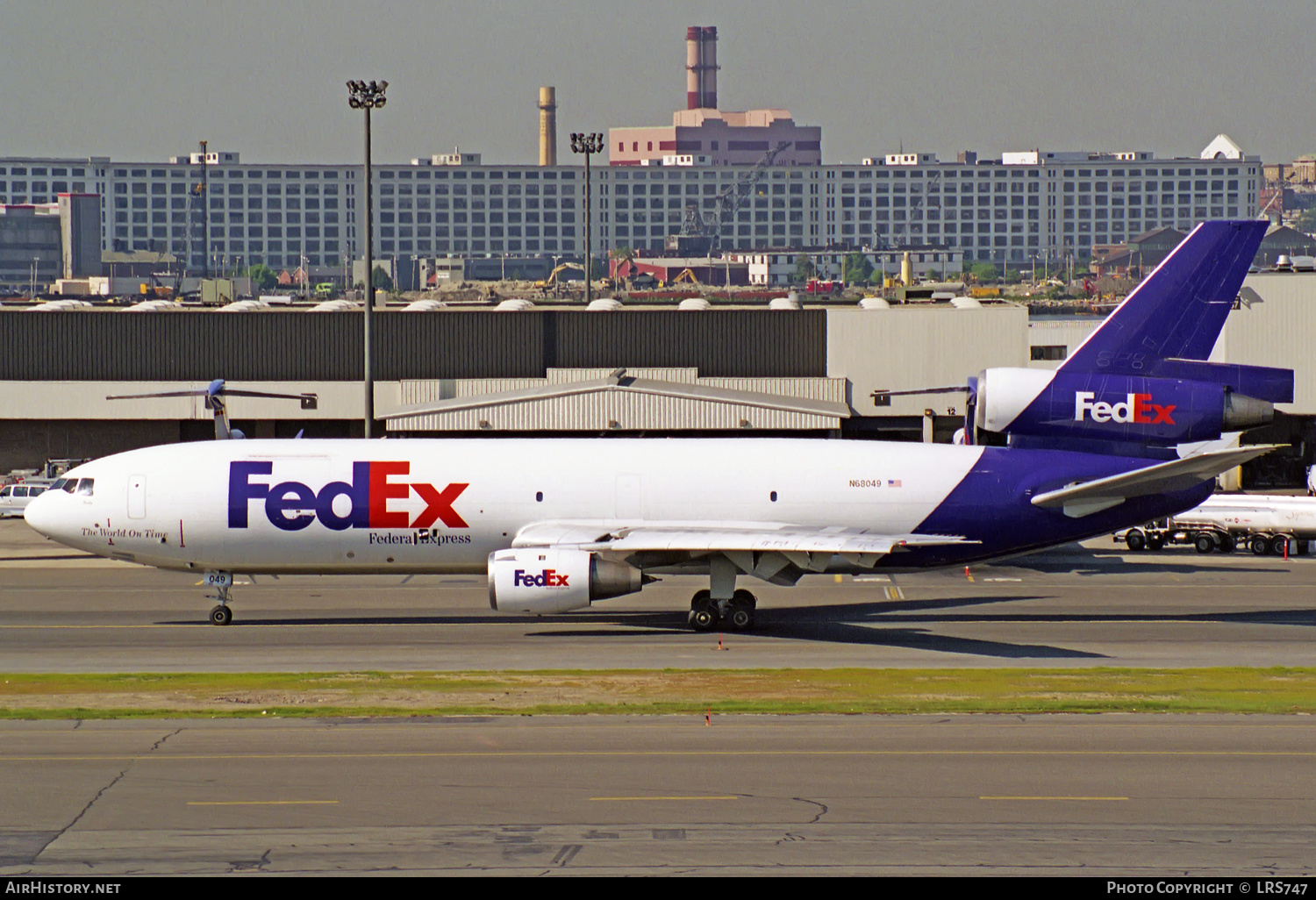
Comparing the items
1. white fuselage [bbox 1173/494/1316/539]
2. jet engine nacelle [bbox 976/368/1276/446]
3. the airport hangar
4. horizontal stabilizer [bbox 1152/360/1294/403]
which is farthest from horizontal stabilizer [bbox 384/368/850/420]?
horizontal stabilizer [bbox 1152/360/1294/403]

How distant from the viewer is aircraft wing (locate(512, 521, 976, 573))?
128 feet

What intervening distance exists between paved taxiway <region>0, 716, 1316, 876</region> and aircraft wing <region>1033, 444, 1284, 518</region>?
11.7m

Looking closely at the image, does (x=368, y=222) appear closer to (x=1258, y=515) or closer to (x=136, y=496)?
(x=136, y=496)

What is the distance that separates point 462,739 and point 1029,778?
1000 cm

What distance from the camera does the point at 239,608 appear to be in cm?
4628

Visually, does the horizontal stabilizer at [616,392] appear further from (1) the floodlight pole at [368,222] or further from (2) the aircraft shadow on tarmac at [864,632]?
(2) the aircraft shadow on tarmac at [864,632]

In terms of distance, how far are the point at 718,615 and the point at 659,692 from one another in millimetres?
9347

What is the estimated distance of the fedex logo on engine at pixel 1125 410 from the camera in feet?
142

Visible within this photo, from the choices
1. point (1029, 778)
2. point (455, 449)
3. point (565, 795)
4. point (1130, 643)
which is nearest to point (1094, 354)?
point (1130, 643)

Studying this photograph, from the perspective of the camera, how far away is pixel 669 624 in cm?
4334

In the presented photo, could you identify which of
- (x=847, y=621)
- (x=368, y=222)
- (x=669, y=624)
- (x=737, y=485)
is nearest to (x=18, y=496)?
(x=368, y=222)

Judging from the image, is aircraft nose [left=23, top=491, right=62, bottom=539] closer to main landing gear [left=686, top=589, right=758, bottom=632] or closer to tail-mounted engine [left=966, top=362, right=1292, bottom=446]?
main landing gear [left=686, top=589, right=758, bottom=632]

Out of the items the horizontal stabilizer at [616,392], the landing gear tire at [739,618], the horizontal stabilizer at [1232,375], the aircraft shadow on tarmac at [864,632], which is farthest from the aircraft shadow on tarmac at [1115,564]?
the horizontal stabilizer at [616,392]
